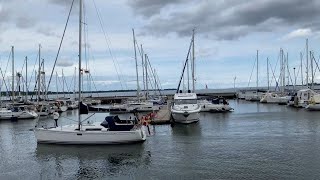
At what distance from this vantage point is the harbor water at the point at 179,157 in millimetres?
24359

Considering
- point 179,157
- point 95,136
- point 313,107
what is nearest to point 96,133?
point 95,136

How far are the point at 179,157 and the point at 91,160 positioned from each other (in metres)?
6.00

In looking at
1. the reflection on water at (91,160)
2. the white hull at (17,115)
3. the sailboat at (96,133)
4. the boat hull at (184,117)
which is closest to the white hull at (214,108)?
the boat hull at (184,117)

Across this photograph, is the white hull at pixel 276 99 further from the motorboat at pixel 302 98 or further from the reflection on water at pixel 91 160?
the reflection on water at pixel 91 160

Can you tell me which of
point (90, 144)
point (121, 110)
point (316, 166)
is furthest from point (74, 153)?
point (121, 110)

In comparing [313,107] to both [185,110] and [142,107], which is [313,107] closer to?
[142,107]

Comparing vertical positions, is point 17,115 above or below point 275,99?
below

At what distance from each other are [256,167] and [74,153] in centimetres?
1373

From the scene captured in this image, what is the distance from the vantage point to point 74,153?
104ft

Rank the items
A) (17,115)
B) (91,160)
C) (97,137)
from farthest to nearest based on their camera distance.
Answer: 1. (17,115)
2. (97,137)
3. (91,160)

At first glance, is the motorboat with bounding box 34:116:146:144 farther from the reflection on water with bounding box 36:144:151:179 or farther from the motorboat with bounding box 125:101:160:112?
the motorboat with bounding box 125:101:160:112

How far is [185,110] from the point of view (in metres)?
49.6

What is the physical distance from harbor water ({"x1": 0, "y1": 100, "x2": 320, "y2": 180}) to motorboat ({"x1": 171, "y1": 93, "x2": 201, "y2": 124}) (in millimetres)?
7667

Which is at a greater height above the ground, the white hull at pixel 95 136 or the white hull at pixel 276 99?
the white hull at pixel 276 99
